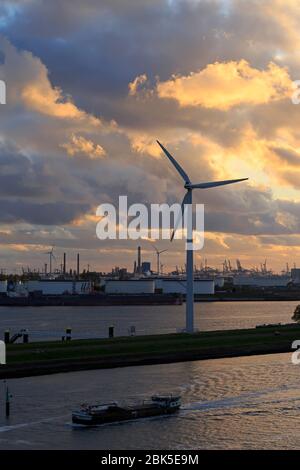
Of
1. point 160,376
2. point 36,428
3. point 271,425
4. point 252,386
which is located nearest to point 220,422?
point 271,425

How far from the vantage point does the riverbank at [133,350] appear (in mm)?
52531

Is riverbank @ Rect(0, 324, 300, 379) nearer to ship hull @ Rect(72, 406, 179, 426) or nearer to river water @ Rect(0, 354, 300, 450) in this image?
river water @ Rect(0, 354, 300, 450)

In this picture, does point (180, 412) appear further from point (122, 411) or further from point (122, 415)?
point (122, 415)

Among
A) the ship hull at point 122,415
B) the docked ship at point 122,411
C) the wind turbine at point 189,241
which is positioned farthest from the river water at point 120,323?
the ship hull at point 122,415

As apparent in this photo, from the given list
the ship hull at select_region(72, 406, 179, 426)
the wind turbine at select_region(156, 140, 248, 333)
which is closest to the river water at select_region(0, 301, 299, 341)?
the wind turbine at select_region(156, 140, 248, 333)

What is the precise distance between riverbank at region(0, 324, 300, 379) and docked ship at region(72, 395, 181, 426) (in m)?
12.4

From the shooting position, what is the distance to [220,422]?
37344 mm

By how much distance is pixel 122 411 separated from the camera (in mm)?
38500

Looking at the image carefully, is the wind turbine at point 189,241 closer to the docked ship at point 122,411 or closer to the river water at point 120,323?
the river water at point 120,323

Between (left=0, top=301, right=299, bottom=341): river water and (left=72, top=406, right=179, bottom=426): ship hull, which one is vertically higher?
(left=0, top=301, right=299, bottom=341): river water

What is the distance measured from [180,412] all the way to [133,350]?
20145 millimetres

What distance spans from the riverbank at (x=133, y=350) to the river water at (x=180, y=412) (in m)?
1.21

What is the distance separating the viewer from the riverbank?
52.5 meters

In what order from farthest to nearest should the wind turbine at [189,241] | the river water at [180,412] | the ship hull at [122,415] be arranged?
the wind turbine at [189,241]
the ship hull at [122,415]
the river water at [180,412]
